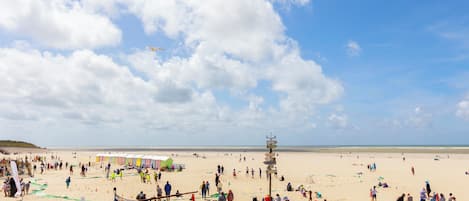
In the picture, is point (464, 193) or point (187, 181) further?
point (187, 181)

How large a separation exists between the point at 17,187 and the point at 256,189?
51.8 ft

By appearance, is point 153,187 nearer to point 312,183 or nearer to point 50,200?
point 50,200

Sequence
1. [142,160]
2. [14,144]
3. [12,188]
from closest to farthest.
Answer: [12,188]
[142,160]
[14,144]

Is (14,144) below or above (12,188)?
above

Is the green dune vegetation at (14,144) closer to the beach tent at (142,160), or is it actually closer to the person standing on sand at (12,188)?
the beach tent at (142,160)

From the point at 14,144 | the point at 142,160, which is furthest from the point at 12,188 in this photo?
the point at 14,144

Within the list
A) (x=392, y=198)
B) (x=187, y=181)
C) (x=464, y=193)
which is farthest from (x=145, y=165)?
(x=464, y=193)

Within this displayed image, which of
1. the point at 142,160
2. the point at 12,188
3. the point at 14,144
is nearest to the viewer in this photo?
the point at 12,188

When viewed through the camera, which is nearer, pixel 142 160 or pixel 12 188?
pixel 12 188

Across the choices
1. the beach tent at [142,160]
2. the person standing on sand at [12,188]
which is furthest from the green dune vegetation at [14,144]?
the person standing on sand at [12,188]

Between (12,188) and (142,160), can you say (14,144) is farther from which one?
(12,188)

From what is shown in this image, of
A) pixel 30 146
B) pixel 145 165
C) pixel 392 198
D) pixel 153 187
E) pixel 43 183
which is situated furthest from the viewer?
pixel 30 146

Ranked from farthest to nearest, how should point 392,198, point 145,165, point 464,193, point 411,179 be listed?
point 145,165 < point 411,179 < point 464,193 < point 392,198

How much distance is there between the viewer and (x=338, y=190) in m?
24.0
